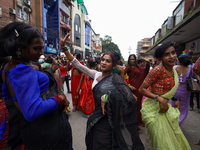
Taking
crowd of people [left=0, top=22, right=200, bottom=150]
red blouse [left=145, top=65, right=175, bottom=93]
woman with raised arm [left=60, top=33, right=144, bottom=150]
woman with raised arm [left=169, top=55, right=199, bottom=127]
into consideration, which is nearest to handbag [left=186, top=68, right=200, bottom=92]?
woman with raised arm [left=169, top=55, right=199, bottom=127]

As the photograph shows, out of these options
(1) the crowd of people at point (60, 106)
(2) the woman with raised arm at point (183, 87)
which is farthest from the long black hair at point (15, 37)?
(2) the woman with raised arm at point (183, 87)

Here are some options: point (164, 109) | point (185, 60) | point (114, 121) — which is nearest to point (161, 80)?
point (164, 109)

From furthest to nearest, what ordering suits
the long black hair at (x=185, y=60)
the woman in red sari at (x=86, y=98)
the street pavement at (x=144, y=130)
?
1. the woman in red sari at (x=86, y=98)
2. the long black hair at (x=185, y=60)
3. the street pavement at (x=144, y=130)

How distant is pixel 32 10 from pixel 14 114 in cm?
1612

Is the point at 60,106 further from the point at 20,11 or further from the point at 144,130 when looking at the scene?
the point at 20,11

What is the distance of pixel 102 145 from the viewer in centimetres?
136

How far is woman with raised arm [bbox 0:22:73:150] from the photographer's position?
2.77 feet

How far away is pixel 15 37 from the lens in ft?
3.01

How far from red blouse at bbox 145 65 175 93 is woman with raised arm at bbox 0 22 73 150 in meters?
1.27

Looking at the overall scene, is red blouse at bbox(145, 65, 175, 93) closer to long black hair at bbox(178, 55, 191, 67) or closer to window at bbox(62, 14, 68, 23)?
long black hair at bbox(178, 55, 191, 67)

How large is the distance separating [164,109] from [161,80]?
407 mm

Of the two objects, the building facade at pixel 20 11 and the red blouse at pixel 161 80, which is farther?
the building facade at pixel 20 11

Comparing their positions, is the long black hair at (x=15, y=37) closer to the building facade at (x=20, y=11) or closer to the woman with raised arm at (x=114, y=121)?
the woman with raised arm at (x=114, y=121)

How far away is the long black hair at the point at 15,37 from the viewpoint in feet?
2.96
